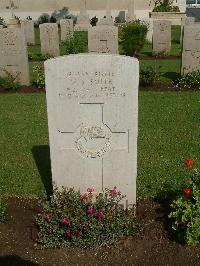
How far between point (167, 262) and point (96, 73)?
6.33ft

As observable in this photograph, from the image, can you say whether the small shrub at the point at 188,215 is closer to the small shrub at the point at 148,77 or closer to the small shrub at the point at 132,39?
the small shrub at the point at 148,77

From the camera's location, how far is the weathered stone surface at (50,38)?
1570cm

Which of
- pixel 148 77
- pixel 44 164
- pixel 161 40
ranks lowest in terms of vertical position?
pixel 44 164

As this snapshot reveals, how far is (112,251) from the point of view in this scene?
399 cm

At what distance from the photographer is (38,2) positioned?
34594 millimetres

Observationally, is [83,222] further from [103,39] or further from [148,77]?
[103,39]

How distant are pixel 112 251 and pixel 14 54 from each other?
26.4ft

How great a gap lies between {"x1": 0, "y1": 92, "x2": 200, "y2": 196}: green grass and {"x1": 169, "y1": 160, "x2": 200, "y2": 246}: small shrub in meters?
0.55

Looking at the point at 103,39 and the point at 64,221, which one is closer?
the point at 64,221

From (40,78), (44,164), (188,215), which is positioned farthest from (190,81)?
(188,215)

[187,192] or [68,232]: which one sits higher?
[187,192]

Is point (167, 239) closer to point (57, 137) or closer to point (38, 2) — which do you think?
point (57, 137)

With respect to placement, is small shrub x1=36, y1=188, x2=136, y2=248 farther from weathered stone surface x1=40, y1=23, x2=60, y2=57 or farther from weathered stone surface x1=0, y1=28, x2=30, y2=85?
weathered stone surface x1=40, y1=23, x2=60, y2=57

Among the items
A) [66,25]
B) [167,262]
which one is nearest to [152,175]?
[167,262]
